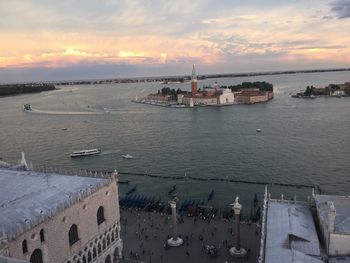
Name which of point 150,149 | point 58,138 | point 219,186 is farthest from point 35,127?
point 219,186

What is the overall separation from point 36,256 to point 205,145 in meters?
46.4

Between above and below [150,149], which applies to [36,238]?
above

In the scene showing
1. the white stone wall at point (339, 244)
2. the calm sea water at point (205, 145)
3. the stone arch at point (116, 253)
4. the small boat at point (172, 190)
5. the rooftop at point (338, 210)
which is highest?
the rooftop at point (338, 210)

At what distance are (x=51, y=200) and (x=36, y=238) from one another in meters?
2.74

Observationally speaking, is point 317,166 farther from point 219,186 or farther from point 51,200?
point 51,200

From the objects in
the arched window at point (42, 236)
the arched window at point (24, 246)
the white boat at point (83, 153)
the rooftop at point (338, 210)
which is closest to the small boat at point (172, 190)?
the rooftop at point (338, 210)

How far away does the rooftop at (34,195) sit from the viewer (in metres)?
20.2

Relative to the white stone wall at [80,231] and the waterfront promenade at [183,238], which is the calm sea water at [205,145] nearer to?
the waterfront promenade at [183,238]

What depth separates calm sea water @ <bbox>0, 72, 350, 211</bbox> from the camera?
46.4 meters

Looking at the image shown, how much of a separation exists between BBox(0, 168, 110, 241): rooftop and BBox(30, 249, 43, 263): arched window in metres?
1.46

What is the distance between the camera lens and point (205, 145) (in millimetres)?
65750

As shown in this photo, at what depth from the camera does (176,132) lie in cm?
7862

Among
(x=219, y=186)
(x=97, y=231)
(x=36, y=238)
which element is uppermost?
(x=36, y=238)

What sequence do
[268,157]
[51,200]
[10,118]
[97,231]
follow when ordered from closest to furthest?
[51,200] < [97,231] < [268,157] < [10,118]
